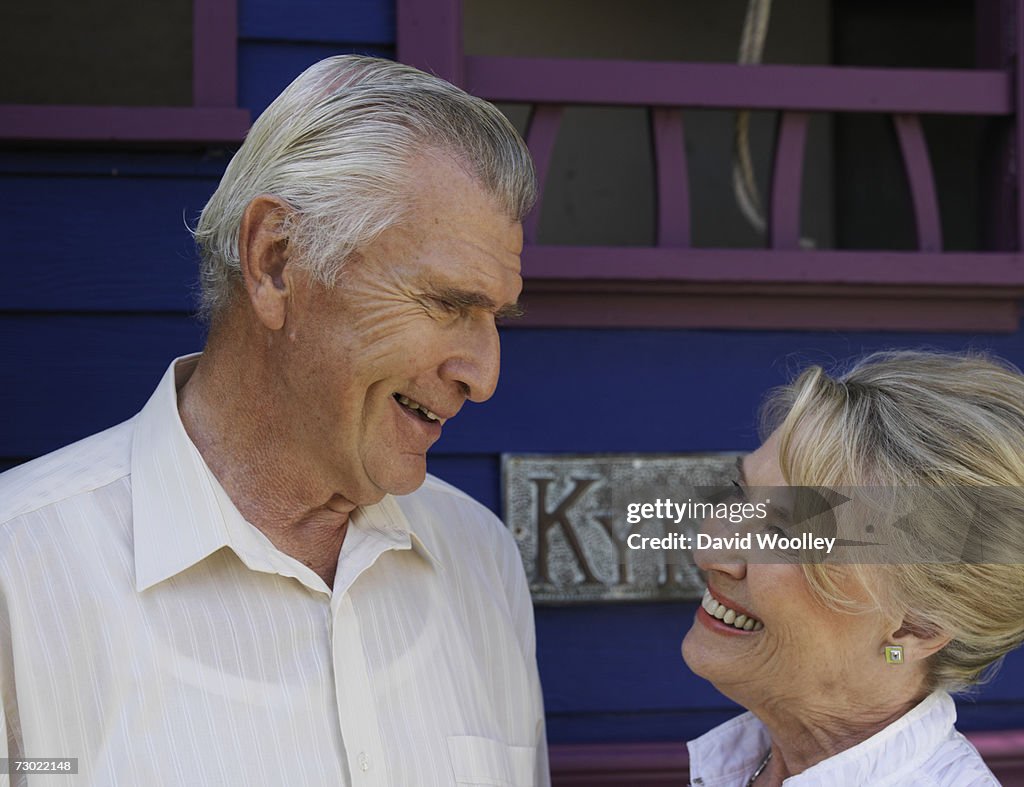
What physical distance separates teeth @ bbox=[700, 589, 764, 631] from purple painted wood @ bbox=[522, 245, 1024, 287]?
33.1 inches

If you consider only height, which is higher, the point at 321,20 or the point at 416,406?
the point at 321,20

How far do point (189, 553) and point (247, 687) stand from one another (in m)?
0.19

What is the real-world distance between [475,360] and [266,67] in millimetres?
966

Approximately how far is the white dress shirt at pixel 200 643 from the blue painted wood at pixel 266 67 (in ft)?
2.38

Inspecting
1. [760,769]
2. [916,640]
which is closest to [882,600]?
[916,640]

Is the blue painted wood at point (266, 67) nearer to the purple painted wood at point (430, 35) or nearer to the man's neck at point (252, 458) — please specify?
the purple painted wood at point (430, 35)

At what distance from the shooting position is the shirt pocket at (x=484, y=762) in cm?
163

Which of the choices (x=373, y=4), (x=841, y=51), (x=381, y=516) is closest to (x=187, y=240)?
(x=373, y=4)

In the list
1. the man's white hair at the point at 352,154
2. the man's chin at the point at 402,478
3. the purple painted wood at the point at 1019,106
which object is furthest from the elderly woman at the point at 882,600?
the purple painted wood at the point at 1019,106

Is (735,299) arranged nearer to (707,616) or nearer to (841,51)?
(707,616)

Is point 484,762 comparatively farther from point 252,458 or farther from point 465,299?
point 465,299

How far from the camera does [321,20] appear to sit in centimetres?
223

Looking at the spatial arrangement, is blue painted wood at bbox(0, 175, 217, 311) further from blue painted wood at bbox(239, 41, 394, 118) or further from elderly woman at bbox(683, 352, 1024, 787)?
elderly woman at bbox(683, 352, 1024, 787)
